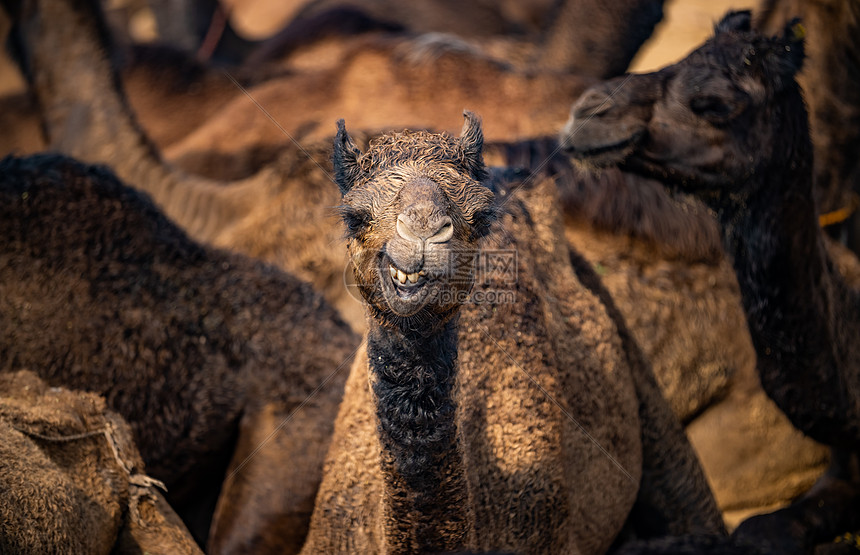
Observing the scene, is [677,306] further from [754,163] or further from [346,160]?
[346,160]

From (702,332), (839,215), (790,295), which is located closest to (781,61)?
(790,295)

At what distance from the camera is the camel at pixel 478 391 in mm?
2021

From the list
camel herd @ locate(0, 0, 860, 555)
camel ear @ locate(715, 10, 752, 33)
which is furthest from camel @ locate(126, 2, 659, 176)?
camel ear @ locate(715, 10, 752, 33)

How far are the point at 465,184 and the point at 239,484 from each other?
6.12ft

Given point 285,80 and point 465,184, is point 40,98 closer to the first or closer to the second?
point 285,80

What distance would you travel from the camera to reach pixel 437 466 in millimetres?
2166

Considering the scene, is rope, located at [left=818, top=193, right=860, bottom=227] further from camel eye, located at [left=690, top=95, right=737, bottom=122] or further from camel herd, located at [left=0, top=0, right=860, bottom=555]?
camel eye, located at [left=690, top=95, right=737, bottom=122]

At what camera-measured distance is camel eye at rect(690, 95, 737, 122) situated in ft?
10.1

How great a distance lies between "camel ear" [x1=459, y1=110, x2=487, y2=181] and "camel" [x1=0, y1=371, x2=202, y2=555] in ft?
4.72

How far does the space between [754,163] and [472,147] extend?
139 centimetres

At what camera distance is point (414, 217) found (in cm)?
188

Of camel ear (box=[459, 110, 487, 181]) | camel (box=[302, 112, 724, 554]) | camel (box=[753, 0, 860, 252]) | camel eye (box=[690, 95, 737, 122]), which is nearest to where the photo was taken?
camel (box=[302, 112, 724, 554])

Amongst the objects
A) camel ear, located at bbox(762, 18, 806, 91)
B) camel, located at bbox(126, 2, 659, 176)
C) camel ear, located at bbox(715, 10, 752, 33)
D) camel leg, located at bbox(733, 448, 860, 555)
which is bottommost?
camel leg, located at bbox(733, 448, 860, 555)

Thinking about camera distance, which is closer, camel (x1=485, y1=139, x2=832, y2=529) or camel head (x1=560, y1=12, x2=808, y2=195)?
camel head (x1=560, y1=12, x2=808, y2=195)
